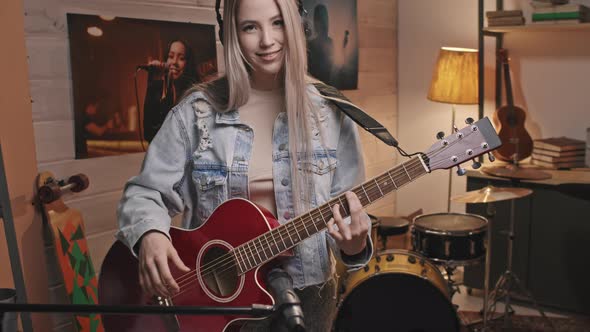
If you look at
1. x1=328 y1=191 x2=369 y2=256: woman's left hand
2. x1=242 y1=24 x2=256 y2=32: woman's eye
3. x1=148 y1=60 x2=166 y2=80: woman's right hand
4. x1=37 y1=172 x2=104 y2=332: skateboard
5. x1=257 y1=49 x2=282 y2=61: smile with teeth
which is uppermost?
x1=242 y1=24 x2=256 y2=32: woman's eye

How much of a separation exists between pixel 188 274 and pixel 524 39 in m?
3.04

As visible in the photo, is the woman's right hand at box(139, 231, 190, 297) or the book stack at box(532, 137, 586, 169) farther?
the book stack at box(532, 137, 586, 169)

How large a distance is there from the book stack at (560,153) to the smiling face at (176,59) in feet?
6.81

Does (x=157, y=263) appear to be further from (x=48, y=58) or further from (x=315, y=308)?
(x=48, y=58)

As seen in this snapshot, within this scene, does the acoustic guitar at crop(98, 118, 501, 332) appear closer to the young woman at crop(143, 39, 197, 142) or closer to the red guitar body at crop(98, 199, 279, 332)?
the red guitar body at crop(98, 199, 279, 332)

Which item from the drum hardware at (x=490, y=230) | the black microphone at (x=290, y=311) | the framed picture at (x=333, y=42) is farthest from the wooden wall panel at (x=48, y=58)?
the drum hardware at (x=490, y=230)

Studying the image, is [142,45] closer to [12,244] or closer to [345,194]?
→ [12,244]

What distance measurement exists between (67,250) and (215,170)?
1060 millimetres

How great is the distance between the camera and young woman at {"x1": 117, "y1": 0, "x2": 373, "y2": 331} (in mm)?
1348

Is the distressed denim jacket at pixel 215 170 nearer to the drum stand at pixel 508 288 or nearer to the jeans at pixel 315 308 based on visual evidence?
the jeans at pixel 315 308

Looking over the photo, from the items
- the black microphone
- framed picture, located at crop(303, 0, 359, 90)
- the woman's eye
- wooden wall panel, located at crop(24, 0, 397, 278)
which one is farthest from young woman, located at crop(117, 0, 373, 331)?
framed picture, located at crop(303, 0, 359, 90)

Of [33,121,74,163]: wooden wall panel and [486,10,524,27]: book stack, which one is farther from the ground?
[486,10,524,27]: book stack

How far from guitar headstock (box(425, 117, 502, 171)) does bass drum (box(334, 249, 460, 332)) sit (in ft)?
4.08

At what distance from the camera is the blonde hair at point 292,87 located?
53.2 inches
